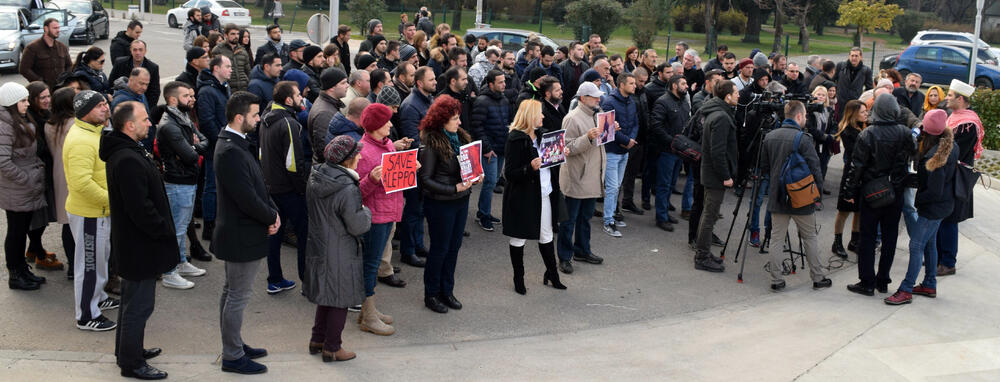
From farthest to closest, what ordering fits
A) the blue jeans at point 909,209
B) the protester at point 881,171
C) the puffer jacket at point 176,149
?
the blue jeans at point 909,209 → the protester at point 881,171 → the puffer jacket at point 176,149

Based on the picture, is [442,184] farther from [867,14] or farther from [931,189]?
[867,14]

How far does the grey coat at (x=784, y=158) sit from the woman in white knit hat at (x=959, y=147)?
1.44m

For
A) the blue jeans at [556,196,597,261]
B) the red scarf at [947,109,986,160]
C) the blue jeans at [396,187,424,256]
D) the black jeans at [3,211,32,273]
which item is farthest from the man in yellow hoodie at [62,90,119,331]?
the red scarf at [947,109,986,160]

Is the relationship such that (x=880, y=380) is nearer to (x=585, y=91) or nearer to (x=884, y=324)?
(x=884, y=324)

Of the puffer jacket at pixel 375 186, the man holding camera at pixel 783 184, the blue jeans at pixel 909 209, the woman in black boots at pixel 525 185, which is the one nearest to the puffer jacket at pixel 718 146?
the man holding camera at pixel 783 184

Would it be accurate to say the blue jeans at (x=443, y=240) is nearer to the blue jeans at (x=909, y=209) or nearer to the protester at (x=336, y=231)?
the protester at (x=336, y=231)

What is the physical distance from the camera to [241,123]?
6066 millimetres

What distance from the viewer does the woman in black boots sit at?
7.68 m

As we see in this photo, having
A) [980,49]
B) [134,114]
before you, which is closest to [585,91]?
[134,114]

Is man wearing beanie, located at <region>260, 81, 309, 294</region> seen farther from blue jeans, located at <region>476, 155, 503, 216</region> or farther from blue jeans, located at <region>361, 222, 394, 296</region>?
blue jeans, located at <region>476, 155, 503, 216</region>

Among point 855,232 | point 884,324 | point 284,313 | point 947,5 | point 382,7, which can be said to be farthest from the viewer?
point 947,5

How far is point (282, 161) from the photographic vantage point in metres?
7.53

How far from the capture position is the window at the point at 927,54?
95.2 feet

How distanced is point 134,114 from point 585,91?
4.45 m
